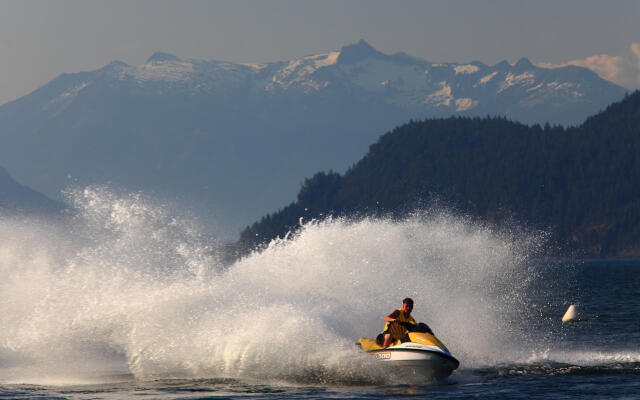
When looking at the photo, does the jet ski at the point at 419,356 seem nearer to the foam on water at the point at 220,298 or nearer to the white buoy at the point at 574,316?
the foam on water at the point at 220,298

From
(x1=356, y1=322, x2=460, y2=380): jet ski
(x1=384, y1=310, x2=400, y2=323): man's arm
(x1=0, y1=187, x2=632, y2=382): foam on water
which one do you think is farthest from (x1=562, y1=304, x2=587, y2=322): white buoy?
(x1=356, y1=322, x2=460, y2=380): jet ski

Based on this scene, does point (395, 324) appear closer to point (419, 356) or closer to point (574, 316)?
point (419, 356)

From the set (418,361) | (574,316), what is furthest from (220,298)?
(574,316)

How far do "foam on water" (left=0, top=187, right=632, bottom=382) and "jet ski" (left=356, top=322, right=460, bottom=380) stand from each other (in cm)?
83

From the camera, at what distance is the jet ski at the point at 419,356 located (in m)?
26.7

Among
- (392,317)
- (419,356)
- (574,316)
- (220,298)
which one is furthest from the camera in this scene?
(574,316)

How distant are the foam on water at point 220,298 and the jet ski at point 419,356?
83 centimetres

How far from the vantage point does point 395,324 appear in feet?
91.5

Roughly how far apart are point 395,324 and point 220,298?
657 cm

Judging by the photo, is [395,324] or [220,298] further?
[220,298]

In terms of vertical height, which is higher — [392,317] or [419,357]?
[392,317]

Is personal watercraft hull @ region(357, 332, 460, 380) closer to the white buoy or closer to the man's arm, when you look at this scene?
the man's arm

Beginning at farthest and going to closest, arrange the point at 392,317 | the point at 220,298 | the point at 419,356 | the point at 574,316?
the point at 574,316 < the point at 220,298 < the point at 392,317 < the point at 419,356

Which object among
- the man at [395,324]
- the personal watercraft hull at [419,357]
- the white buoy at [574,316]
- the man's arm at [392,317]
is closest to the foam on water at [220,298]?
the personal watercraft hull at [419,357]
